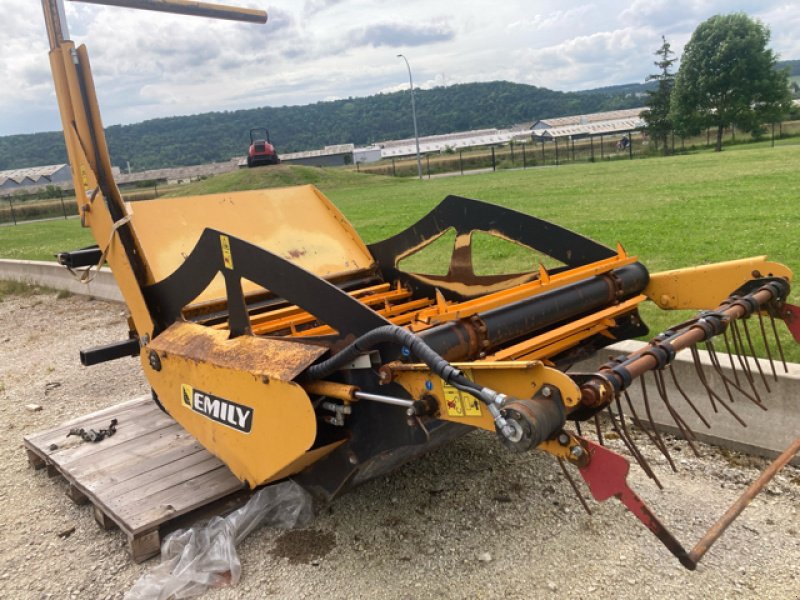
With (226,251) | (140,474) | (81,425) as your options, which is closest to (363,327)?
(226,251)

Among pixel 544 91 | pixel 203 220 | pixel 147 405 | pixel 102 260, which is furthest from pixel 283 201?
pixel 544 91

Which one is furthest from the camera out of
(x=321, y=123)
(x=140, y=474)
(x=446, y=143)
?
(x=321, y=123)

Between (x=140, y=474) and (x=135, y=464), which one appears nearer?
(x=140, y=474)

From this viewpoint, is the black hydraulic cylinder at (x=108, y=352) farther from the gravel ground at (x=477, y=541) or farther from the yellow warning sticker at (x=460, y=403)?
the yellow warning sticker at (x=460, y=403)

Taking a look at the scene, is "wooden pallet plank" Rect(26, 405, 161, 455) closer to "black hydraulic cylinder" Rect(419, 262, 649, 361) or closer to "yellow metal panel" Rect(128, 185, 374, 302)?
"yellow metal panel" Rect(128, 185, 374, 302)

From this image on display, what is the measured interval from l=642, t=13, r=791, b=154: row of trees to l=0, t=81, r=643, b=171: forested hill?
73838 mm

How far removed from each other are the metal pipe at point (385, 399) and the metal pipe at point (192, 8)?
3.20 meters

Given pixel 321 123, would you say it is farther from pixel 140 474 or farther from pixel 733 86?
pixel 140 474

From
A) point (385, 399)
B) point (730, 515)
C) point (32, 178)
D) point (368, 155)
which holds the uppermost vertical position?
point (385, 399)

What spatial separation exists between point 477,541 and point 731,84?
1752 inches

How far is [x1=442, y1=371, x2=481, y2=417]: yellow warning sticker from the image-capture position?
231 cm

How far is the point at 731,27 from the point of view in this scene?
4200cm

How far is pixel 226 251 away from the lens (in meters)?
3.20

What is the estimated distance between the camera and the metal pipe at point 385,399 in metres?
2.50
